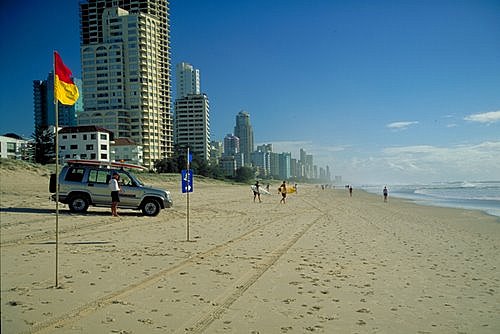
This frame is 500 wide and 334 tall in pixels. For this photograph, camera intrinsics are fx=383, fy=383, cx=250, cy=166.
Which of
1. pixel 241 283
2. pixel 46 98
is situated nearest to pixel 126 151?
pixel 46 98

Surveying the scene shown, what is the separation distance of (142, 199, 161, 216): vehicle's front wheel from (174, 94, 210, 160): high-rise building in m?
132

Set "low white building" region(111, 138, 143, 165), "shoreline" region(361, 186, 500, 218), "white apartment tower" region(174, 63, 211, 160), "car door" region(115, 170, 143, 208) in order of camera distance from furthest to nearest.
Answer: "white apartment tower" region(174, 63, 211, 160)
"low white building" region(111, 138, 143, 165)
"shoreline" region(361, 186, 500, 218)
"car door" region(115, 170, 143, 208)

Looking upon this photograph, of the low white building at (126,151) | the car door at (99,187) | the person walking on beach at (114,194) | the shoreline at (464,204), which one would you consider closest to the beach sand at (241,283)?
the person walking on beach at (114,194)

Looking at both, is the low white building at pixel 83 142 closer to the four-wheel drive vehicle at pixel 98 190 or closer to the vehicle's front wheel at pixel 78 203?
the four-wheel drive vehicle at pixel 98 190

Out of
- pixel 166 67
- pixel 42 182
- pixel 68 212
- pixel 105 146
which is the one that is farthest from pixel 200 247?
pixel 166 67

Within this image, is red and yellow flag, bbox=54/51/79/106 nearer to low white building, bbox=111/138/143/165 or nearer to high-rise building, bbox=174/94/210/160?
low white building, bbox=111/138/143/165

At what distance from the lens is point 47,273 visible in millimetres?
6703

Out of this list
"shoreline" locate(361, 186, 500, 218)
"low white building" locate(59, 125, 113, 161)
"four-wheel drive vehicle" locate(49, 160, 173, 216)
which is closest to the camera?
"four-wheel drive vehicle" locate(49, 160, 173, 216)

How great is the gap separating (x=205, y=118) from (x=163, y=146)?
3806 centimetres

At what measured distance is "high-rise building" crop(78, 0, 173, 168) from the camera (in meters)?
106

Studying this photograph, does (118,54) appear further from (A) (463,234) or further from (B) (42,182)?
(A) (463,234)

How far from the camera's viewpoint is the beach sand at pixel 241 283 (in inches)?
187

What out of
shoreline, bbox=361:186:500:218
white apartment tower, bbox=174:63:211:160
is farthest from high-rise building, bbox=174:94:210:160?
shoreline, bbox=361:186:500:218

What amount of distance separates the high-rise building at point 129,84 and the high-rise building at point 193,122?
28.3 meters
